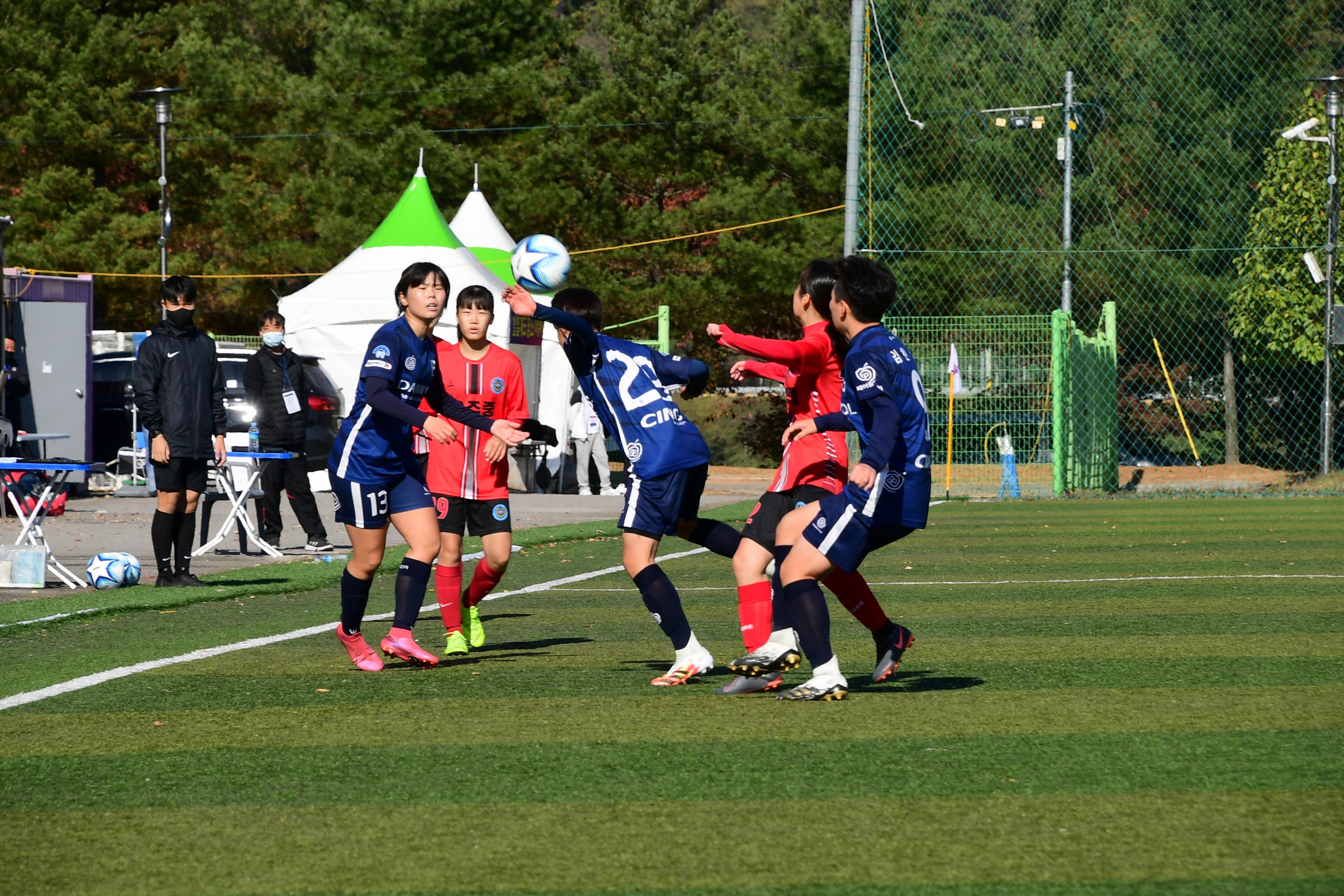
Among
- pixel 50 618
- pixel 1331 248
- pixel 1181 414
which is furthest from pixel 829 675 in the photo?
pixel 1181 414

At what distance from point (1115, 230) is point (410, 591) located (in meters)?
23.7

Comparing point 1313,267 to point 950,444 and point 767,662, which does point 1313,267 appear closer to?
point 950,444

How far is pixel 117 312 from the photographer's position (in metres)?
41.9

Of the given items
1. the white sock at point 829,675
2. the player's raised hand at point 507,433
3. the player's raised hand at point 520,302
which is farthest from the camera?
the player's raised hand at point 507,433

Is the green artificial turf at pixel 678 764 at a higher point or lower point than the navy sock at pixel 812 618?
lower

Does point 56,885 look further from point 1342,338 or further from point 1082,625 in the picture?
point 1342,338

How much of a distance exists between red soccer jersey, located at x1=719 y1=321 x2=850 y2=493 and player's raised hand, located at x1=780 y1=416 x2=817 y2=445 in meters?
0.04

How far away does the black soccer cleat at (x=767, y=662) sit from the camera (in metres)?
6.14

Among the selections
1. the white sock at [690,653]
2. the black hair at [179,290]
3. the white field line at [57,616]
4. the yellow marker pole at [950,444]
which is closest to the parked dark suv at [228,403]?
the yellow marker pole at [950,444]

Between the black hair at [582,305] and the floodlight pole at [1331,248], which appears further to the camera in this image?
the floodlight pole at [1331,248]

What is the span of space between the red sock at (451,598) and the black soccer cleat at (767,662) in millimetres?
1644

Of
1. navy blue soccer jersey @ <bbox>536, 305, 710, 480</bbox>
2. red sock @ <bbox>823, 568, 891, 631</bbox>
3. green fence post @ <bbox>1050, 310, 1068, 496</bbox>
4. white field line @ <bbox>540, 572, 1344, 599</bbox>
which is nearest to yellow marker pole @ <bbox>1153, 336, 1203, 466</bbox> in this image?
green fence post @ <bbox>1050, 310, 1068, 496</bbox>

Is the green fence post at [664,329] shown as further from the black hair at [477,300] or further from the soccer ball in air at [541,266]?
the black hair at [477,300]

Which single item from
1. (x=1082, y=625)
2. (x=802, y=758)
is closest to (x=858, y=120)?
(x=1082, y=625)
